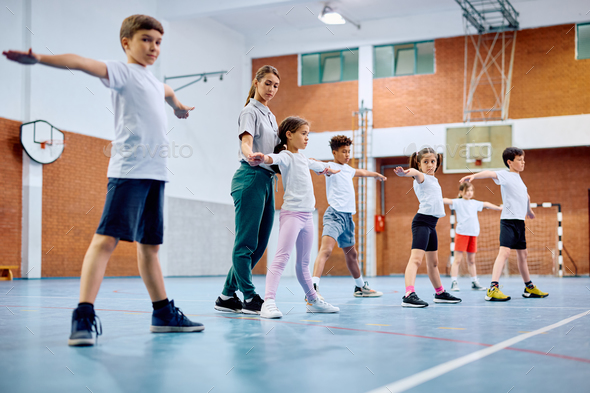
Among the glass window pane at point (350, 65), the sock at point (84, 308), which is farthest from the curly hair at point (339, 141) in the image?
the glass window pane at point (350, 65)

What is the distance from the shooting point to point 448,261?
563 inches

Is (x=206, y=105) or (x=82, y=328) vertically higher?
(x=206, y=105)

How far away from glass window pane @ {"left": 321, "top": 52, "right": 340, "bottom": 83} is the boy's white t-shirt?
1319cm

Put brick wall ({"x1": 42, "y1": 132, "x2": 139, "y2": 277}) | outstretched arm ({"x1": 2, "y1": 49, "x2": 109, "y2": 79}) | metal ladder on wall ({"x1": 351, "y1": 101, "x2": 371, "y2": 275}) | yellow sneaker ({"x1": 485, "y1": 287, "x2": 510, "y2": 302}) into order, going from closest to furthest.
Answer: outstretched arm ({"x1": 2, "y1": 49, "x2": 109, "y2": 79}) → yellow sneaker ({"x1": 485, "y1": 287, "x2": 510, "y2": 302}) → brick wall ({"x1": 42, "y1": 132, "x2": 139, "y2": 277}) → metal ladder on wall ({"x1": 351, "y1": 101, "x2": 371, "y2": 275})

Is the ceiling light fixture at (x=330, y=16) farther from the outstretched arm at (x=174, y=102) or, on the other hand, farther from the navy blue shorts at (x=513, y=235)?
the outstretched arm at (x=174, y=102)

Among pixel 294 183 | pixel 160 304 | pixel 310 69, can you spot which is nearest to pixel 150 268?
pixel 160 304

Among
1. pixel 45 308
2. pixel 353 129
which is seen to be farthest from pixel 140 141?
pixel 353 129

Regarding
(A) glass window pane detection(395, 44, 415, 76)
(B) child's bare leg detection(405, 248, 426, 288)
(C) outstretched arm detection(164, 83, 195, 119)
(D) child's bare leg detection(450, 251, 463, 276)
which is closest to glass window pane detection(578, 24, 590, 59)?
(A) glass window pane detection(395, 44, 415, 76)

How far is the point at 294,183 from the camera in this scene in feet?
12.3

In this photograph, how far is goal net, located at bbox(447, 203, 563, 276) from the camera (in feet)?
44.0

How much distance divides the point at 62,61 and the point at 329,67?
13.8 meters

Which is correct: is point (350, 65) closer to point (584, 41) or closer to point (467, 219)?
point (584, 41)

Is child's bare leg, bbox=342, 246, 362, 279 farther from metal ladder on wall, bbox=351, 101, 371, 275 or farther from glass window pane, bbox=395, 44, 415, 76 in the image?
glass window pane, bbox=395, 44, 415, 76

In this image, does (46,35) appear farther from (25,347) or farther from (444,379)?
(444,379)
